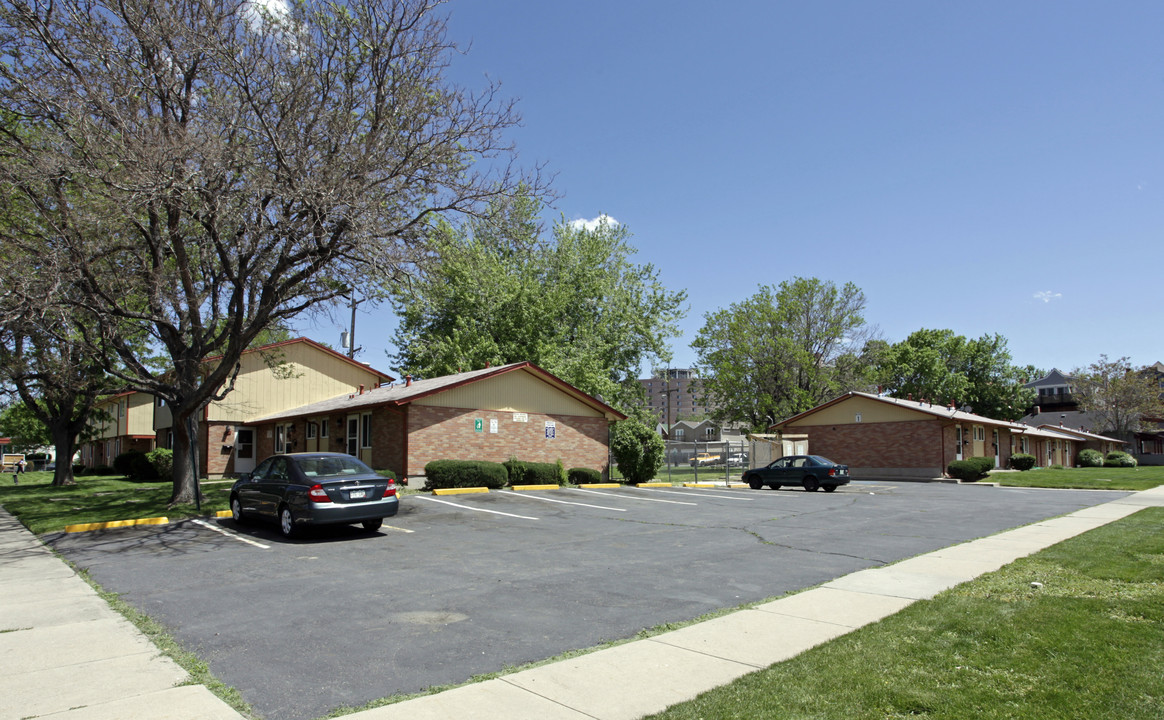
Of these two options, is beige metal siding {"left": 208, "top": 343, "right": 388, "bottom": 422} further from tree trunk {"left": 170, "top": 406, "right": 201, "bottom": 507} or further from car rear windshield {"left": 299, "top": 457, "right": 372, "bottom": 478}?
car rear windshield {"left": 299, "top": 457, "right": 372, "bottom": 478}

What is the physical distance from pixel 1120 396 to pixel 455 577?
69473mm

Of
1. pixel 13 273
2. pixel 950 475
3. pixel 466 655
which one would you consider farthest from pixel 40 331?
pixel 950 475

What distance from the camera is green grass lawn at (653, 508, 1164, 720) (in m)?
4.71

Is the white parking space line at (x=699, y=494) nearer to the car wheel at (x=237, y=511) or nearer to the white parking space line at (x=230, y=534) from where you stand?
the car wheel at (x=237, y=511)

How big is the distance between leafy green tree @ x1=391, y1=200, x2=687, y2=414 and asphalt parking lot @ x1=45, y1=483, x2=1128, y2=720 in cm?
2001

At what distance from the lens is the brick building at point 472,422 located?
2483 centimetres

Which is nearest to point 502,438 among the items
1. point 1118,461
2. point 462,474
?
point 462,474

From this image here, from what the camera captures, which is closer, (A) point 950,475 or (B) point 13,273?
(B) point 13,273

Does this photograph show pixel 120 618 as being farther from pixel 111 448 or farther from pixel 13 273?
pixel 111 448

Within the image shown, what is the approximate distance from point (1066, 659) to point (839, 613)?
7.67ft

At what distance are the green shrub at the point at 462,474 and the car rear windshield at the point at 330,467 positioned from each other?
27.5 ft

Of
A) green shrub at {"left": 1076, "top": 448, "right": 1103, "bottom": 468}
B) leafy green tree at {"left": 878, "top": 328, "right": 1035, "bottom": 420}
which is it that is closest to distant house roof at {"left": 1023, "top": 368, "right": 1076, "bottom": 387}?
leafy green tree at {"left": 878, "top": 328, "right": 1035, "bottom": 420}

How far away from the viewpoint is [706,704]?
196 inches

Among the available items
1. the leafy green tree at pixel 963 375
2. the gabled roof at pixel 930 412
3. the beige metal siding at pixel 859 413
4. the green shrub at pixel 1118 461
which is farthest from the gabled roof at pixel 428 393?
the leafy green tree at pixel 963 375
